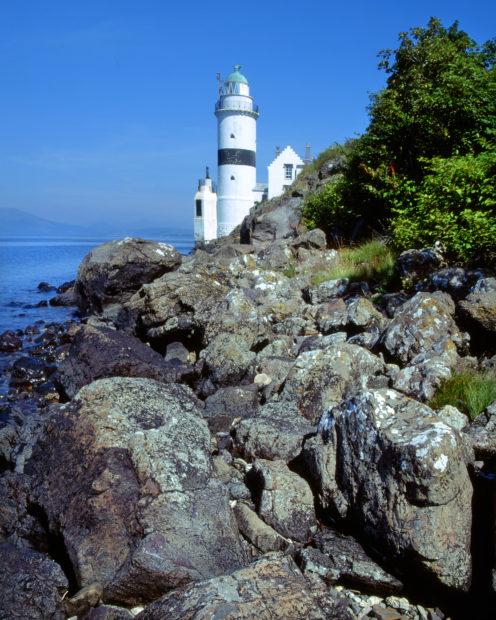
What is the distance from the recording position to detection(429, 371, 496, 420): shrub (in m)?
5.49

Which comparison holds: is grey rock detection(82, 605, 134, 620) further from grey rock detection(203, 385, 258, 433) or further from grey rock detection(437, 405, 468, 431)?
grey rock detection(437, 405, 468, 431)

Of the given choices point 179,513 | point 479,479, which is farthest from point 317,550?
point 479,479

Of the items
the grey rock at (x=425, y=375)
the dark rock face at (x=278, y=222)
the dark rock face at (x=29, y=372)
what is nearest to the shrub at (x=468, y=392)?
the grey rock at (x=425, y=375)

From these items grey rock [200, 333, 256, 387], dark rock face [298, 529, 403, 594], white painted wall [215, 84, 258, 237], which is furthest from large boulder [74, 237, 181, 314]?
white painted wall [215, 84, 258, 237]

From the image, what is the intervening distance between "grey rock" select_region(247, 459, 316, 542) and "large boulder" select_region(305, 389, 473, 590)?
218mm

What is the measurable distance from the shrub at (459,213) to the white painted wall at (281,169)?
46.2 metres

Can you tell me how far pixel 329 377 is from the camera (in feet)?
22.1

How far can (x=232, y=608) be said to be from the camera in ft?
10.7

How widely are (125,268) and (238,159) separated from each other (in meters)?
40.2

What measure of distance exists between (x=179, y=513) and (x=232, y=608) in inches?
44.9

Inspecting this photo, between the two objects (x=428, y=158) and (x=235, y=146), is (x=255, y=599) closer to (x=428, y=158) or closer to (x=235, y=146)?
(x=428, y=158)

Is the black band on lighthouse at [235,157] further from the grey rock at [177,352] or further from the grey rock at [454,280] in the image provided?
the grey rock at [454,280]

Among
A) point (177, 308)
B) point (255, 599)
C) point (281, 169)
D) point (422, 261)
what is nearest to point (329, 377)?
point (255, 599)

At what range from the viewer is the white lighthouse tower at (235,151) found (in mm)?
54969
